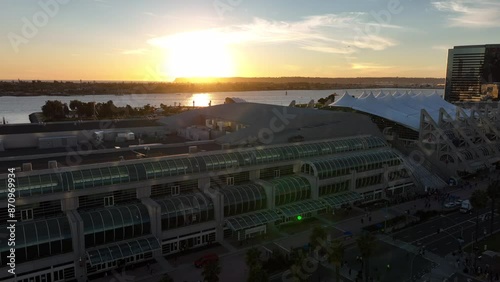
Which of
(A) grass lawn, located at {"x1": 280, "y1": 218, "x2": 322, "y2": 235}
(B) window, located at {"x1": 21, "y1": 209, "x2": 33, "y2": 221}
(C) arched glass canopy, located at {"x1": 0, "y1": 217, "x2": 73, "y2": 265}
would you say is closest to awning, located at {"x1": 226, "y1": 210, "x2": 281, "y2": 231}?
(A) grass lawn, located at {"x1": 280, "y1": 218, "x2": 322, "y2": 235}

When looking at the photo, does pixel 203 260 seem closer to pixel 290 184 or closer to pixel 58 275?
pixel 58 275

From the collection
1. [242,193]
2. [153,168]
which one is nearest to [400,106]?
[242,193]

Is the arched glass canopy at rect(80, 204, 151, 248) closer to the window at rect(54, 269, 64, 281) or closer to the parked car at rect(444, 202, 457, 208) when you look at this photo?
the window at rect(54, 269, 64, 281)

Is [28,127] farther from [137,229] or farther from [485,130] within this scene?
[485,130]

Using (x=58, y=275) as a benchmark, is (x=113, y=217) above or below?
above

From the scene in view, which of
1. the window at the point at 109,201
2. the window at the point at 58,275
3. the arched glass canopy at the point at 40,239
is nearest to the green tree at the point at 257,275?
the arched glass canopy at the point at 40,239

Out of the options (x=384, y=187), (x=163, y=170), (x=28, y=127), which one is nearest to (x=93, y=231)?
(x=163, y=170)

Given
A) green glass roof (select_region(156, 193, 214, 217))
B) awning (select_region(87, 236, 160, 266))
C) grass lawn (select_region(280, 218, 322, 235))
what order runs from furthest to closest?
grass lawn (select_region(280, 218, 322, 235)), green glass roof (select_region(156, 193, 214, 217)), awning (select_region(87, 236, 160, 266))
